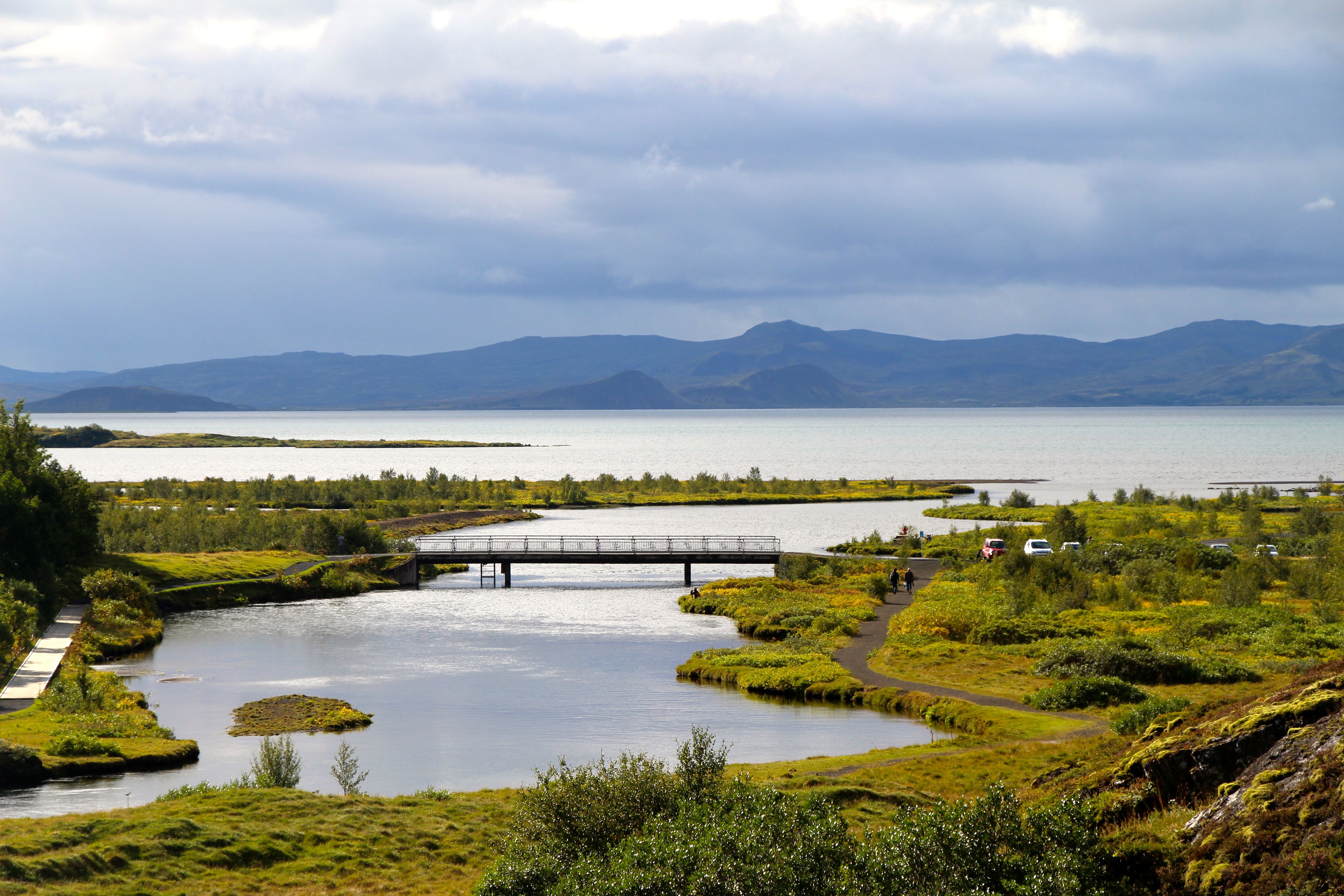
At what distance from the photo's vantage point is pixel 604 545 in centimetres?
9869

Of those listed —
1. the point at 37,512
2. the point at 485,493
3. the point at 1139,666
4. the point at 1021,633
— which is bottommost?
the point at 1021,633

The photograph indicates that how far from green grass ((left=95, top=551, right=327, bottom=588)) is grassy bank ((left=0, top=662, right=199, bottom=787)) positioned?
1137 inches

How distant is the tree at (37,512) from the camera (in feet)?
188

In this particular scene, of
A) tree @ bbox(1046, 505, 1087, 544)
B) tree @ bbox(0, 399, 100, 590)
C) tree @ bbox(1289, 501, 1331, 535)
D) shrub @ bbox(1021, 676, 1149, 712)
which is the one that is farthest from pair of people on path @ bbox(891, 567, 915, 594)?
tree @ bbox(0, 399, 100, 590)

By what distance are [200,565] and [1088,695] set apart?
196ft

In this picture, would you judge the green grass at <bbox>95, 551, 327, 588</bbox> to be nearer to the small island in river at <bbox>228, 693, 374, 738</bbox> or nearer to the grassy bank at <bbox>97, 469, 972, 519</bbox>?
the small island in river at <bbox>228, 693, 374, 738</bbox>

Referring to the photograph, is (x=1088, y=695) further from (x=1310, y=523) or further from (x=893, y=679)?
(x=1310, y=523)

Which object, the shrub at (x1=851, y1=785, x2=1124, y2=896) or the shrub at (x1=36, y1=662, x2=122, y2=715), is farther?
the shrub at (x1=36, y1=662, x2=122, y2=715)

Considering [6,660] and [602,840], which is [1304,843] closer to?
[602,840]

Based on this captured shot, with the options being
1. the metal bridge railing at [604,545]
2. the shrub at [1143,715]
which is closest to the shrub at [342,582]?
the metal bridge railing at [604,545]

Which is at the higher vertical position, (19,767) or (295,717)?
(19,767)

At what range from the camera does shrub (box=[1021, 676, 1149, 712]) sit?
37.9 metres

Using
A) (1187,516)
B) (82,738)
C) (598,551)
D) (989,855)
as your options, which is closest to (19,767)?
(82,738)

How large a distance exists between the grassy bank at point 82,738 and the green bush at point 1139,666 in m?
31.8
